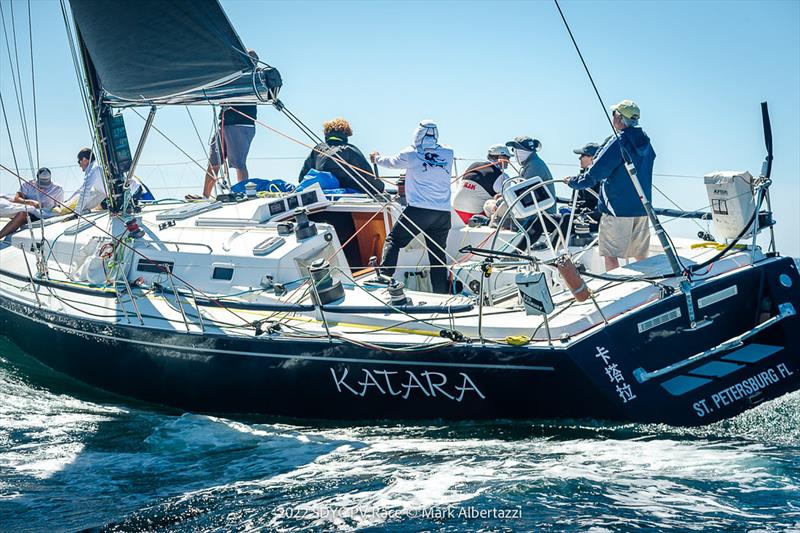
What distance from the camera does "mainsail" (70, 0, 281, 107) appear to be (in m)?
7.17

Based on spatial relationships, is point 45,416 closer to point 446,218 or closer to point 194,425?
point 194,425

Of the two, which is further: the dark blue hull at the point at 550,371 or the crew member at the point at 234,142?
the crew member at the point at 234,142

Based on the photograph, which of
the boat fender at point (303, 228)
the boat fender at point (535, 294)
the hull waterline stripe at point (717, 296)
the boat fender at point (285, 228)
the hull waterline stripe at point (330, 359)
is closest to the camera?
the boat fender at point (535, 294)

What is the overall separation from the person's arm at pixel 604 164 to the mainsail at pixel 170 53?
247cm

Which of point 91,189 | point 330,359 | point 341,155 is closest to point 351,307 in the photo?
point 330,359

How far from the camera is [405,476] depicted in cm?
539

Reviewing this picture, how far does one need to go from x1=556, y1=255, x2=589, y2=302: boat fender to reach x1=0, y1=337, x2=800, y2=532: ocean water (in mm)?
818

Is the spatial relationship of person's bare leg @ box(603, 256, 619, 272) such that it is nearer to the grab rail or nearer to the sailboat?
the sailboat

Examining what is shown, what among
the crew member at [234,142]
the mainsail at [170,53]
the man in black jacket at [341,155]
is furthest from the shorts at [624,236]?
the crew member at [234,142]

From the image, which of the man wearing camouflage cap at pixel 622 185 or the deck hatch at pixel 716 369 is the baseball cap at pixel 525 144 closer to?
the man wearing camouflage cap at pixel 622 185

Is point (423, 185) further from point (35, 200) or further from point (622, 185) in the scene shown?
point (35, 200)

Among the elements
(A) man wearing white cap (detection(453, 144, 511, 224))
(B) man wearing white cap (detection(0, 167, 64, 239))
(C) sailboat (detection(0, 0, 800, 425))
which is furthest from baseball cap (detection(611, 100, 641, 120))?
(B) man wearing white cap (detection(0, 167, 64, 239))

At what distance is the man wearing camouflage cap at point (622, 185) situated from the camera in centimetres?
632

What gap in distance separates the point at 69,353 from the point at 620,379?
15.8ft
